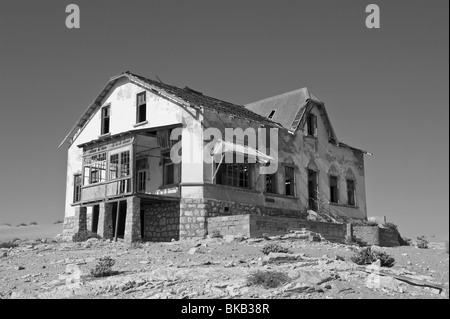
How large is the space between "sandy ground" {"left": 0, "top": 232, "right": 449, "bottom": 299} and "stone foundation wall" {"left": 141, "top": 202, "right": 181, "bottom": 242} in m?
4.37

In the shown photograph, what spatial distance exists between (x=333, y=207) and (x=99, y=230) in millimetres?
13236

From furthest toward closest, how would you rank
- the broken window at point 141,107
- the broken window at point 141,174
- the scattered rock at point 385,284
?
the broken window at point 141,107
the broken window at point 141,174
the scattered rock at point 385,284

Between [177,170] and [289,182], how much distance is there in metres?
6.81

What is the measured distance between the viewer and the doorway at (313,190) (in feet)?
103

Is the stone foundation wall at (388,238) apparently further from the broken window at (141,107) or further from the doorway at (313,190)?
the broken window at (141,107)

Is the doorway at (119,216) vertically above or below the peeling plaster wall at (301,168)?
below

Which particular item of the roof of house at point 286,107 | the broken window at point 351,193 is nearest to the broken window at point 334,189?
the broken window at point 351,193

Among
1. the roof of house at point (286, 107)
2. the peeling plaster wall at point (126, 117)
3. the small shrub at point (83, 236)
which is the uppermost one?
the roof of house at point (286, 107)

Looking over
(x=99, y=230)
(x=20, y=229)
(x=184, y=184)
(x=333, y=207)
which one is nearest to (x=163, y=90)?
(x=184, y=184)

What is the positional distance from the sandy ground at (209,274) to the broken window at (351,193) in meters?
13.7

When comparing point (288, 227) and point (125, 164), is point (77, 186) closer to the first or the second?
point (125, 164)

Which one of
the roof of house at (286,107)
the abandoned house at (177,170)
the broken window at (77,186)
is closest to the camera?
the abandoned house at (177,170)

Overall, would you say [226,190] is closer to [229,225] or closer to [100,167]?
[229,225]

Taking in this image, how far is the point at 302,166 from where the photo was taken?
101 ft
